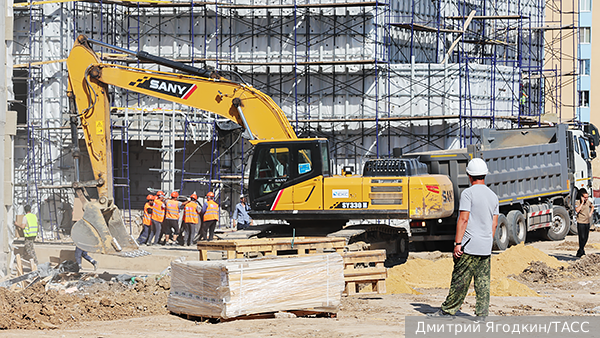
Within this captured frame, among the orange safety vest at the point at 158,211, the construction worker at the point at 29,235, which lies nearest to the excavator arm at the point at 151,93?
the construction worker at the point at 29,235

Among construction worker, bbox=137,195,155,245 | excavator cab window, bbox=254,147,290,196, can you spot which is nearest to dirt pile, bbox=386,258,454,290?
excavator cab window, bbox=254,147,290,196

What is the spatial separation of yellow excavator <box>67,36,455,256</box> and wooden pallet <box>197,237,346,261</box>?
6.44ft

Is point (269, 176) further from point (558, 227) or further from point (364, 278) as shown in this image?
point (558, 227)

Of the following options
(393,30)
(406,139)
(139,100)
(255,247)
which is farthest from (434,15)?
(255,247)

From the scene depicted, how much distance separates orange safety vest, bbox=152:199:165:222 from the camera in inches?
814

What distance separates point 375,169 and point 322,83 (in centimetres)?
1376

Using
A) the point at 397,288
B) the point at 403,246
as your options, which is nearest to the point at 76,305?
the point at 397,288

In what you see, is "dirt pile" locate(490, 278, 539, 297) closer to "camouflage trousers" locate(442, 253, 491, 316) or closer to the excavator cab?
"camouflage trousers" locate(442, 253, 491, 316)

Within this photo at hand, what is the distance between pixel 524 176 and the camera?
19.0 m

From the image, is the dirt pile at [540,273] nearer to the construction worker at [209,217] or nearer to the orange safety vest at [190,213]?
the construction worker at [209,217]

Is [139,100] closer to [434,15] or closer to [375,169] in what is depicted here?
[434,15]

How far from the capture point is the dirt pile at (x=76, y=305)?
30.8 ft

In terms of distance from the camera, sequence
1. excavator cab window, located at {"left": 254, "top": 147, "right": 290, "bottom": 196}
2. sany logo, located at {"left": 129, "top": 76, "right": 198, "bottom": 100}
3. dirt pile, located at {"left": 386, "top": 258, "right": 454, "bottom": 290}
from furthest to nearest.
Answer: sany logo, located at {"left": 129, "top": 76, "right": 198, "bottom": 100}
excavator cab window, located at {"left": 254, "top": 147, "right": 290, "bottom": 196}
dirt pile, located at {"left": 386, "top": 258, "right": 454, "bottom": 290}

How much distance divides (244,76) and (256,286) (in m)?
20.7
